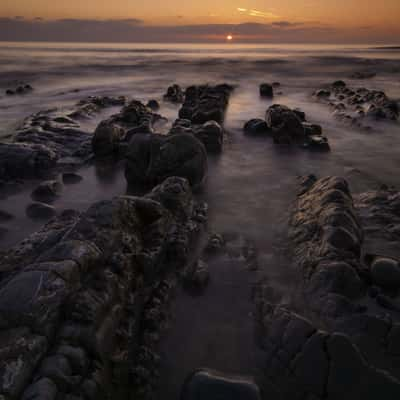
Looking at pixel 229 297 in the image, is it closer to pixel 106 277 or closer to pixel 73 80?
pixel 106 277

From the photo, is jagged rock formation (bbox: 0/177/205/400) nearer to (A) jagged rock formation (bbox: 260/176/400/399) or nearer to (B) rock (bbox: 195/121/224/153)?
(A) jagged rock formation (bbox: 260/176/400/399)

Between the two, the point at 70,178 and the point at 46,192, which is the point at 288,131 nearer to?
the point at 70,178

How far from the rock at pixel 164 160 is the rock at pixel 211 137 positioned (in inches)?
61.1

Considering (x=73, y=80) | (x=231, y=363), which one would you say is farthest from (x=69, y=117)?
(x=73, y=80)

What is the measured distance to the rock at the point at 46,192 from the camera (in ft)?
15.3

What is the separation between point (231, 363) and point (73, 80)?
21510 millimetres

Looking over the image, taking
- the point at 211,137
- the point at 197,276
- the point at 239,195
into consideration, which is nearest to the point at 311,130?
the point at 211,137

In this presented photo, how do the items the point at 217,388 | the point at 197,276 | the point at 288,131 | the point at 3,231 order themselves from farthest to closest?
1. the point at 288,131
2. the point at 3,231
3. the point at 197,276
4. the point at 217,388

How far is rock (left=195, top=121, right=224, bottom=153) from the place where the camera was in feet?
22.0

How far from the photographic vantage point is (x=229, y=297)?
9.03 feet

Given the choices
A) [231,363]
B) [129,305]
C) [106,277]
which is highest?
[106,277]

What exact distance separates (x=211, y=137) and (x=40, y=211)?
12.2 feet

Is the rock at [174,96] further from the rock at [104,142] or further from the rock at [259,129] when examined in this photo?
the rock at [104,142]

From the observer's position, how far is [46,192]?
4.74 metres
